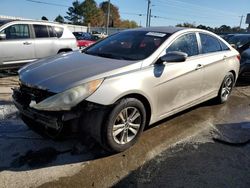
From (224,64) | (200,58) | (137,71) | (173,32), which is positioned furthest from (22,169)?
(224,64)

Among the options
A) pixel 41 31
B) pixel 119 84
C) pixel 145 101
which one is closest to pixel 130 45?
pixel 145 101

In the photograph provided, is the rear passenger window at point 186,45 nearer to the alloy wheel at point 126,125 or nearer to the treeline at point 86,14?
the alloy wheel at point 126,125

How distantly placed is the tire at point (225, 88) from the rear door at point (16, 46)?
17.6ft

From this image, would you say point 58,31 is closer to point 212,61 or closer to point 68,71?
point 212,61

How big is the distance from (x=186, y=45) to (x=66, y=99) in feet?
7.80

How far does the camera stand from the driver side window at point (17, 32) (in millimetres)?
8046

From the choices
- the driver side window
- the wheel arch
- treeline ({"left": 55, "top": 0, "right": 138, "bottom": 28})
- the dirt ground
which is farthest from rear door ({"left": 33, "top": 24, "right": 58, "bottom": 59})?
treeline ({"left": 55, "top": 0, "right": 138, "bottom": 28})

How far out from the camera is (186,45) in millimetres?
4758

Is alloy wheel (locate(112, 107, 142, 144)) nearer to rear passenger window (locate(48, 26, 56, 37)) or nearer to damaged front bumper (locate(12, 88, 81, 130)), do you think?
damaged front bumper (locate(12, 88, 81, 130))

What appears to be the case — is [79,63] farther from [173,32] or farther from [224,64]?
[224,64]

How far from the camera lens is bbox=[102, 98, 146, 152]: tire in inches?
137

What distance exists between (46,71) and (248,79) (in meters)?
6.75

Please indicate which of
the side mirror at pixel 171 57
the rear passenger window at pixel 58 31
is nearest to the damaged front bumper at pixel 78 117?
the side mirror at pixel 171 57

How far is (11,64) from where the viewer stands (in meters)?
8.12
